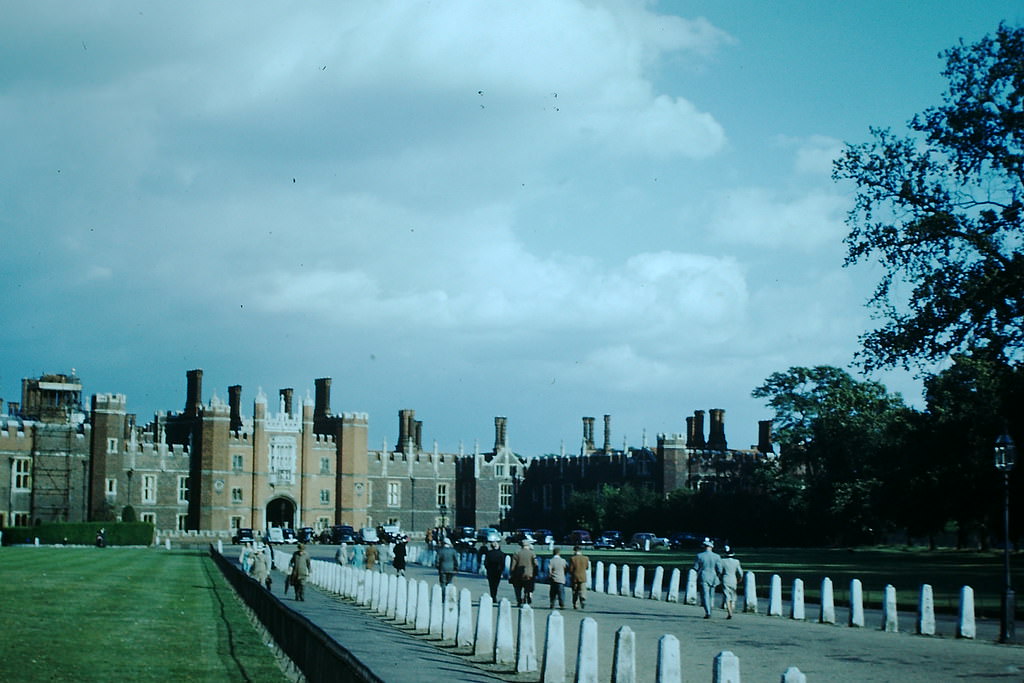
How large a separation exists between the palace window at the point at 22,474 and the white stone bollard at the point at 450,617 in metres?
67.4

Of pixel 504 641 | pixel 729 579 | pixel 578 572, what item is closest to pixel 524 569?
pixel 578 572

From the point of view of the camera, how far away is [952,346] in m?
32.3

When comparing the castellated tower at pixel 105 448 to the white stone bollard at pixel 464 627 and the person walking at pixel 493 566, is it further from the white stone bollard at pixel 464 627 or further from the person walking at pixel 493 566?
the white stone bollard at pixel 464 627

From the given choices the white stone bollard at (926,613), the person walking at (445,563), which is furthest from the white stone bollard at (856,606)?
the person walking at (445,563)

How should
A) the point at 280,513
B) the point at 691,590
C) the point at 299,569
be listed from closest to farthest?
1. the point at 299,569
2. the point at 691,590
3. the point at 280,513

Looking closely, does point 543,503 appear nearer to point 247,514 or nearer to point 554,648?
point 247,514

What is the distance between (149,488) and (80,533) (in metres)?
12.4

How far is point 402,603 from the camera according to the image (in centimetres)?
2555

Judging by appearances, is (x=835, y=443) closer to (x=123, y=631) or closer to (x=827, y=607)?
(x=827, y=607)

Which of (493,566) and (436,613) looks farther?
(493,566)

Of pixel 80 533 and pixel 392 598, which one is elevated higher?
pixel 392 598

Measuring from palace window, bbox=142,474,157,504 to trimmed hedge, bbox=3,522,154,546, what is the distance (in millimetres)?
10189

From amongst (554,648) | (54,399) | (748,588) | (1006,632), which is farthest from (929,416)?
(54,399)

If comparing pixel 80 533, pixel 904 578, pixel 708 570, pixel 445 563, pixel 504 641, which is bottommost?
pixel 80 533
